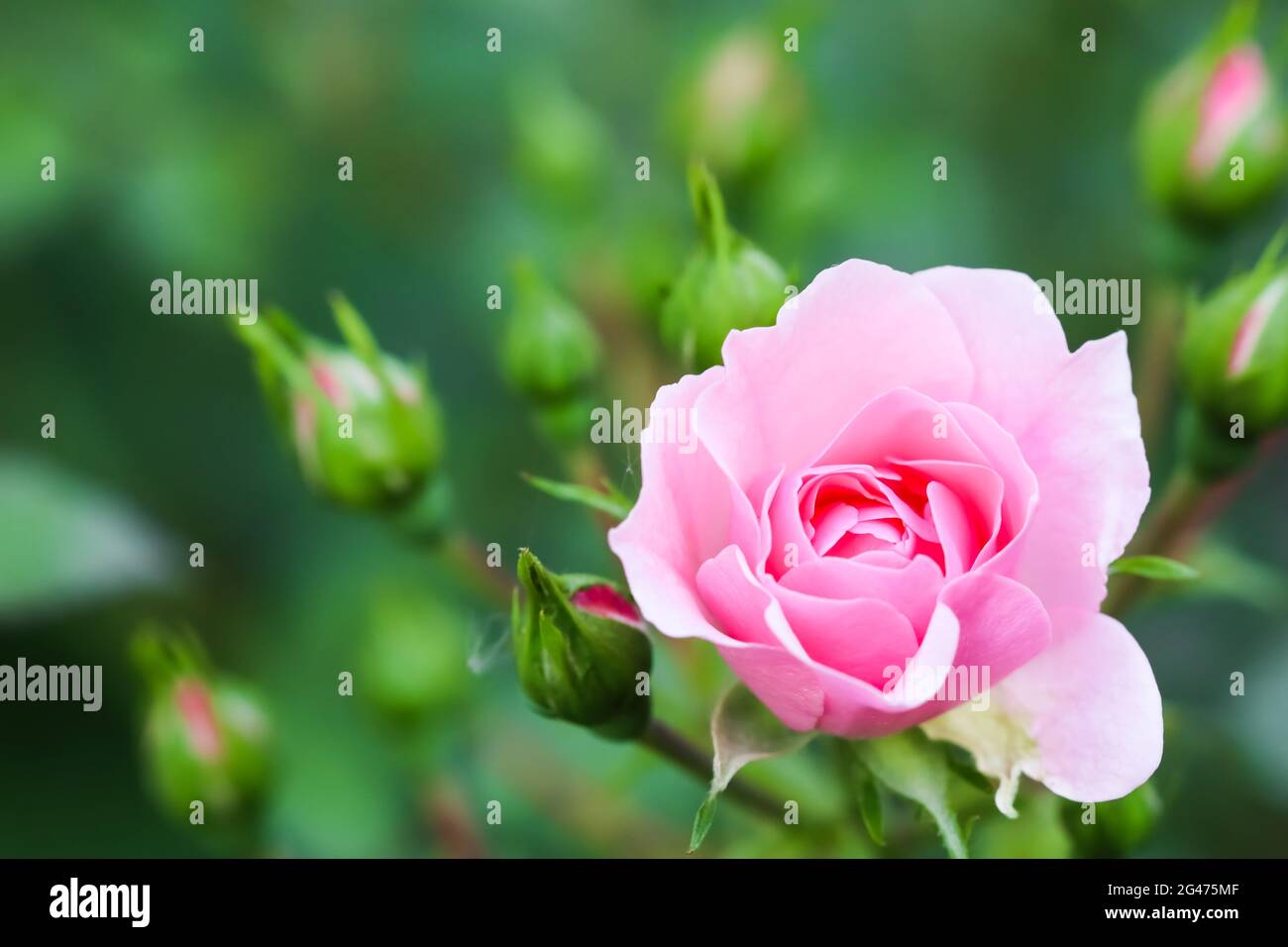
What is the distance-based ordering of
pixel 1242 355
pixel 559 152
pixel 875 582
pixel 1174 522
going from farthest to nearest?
pixel 559 152, pixel 1174 522, pixel 1242 355, pixel 875 582

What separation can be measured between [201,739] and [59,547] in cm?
36

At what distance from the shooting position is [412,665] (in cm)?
163

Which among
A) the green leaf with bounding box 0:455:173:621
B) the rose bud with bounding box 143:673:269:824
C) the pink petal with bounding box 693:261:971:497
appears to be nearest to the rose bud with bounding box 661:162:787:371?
A: the pink petal with bounding box 693:261:971:497

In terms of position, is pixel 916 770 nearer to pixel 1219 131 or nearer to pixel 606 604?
pixel 606 604

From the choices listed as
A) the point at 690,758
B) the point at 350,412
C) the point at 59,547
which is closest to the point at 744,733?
the point at 690,758

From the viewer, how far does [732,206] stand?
5.31 ft

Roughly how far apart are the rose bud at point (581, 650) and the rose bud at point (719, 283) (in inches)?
8.4

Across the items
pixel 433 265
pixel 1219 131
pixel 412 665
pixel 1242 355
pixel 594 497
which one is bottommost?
pixel 412 665

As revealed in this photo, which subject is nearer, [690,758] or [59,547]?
[690,758]

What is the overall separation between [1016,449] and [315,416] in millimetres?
642
